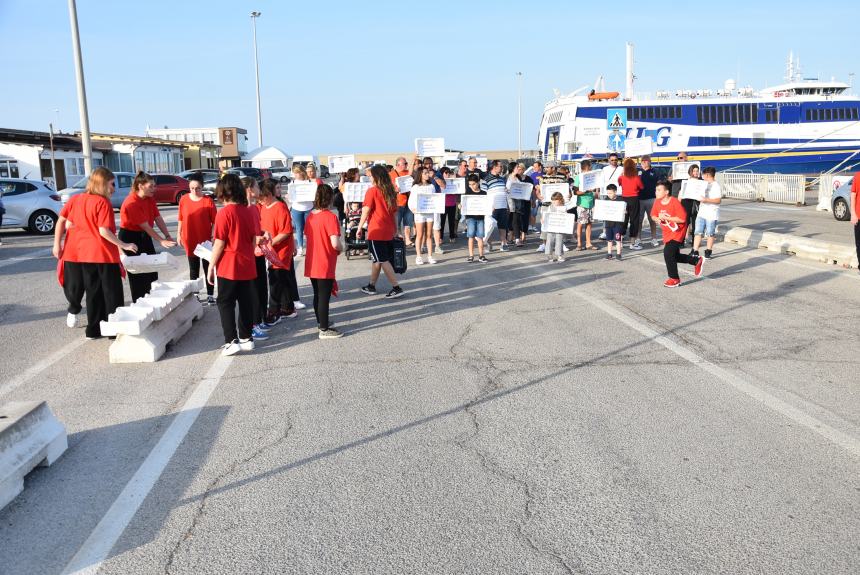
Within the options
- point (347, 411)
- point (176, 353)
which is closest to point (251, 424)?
point (347, 411)

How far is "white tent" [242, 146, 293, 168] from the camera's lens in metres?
53.1

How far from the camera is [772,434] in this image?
5164mm

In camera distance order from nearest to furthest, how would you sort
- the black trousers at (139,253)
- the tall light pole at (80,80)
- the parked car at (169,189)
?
the black trousers at (139,253)
the tall light pole at (80,80)
the parked car at (169,189)

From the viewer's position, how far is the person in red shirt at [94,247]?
7770 millimetres

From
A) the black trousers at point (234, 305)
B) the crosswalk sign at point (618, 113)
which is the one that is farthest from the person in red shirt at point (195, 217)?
the crosswalk sign at point (618, 113)

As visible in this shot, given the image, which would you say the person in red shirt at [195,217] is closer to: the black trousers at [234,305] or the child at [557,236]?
the black trousers at [234,305]

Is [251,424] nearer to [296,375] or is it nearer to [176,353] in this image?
[296,375]

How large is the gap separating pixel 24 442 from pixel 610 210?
37.0 feet

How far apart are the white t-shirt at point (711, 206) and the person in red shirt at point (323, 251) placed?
785 cm

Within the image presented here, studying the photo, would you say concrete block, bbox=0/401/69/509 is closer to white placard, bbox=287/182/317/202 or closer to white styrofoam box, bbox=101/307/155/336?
white styrofoam box, bbox=101/307/155/336

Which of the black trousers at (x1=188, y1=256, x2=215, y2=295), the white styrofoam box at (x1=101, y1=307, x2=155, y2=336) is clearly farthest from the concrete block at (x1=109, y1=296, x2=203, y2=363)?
the black trousers at (x1=188, y1=256, x2=215, y2=295)

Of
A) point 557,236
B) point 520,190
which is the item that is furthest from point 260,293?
point 520,190

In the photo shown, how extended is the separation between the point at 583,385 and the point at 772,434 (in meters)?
1.62

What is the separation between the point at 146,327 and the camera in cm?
734
